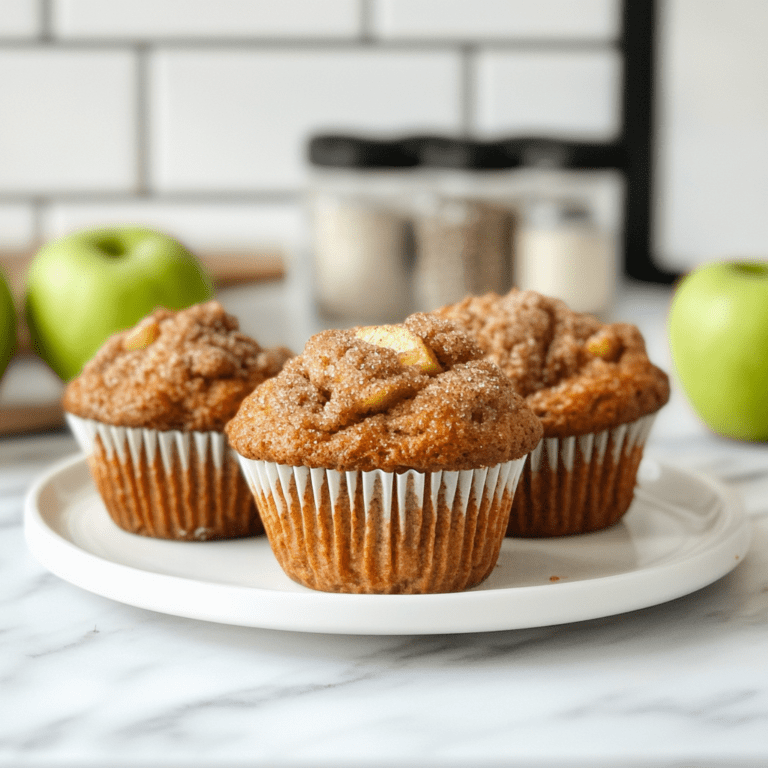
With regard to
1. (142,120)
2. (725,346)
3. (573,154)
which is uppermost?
(142,120)

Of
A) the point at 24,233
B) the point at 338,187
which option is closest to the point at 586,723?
the point at 338,187

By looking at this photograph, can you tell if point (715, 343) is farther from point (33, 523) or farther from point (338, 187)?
point (338, 187)

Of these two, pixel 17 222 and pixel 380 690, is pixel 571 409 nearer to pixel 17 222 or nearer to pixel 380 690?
pixel 380 690

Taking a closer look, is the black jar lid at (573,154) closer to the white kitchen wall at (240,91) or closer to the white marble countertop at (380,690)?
the white kitchen wall at (240,91)

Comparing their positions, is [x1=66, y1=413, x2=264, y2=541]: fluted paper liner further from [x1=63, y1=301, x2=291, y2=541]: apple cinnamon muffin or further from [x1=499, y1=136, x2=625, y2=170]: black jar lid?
[x1=499, y1=136, x2=625, y2=170]: black jar lid

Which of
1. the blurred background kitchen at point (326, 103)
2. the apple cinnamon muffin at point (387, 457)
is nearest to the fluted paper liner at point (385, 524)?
the apple cinnamon muffin at point (387, 457)

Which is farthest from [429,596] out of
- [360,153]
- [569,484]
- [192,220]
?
[192,220]
